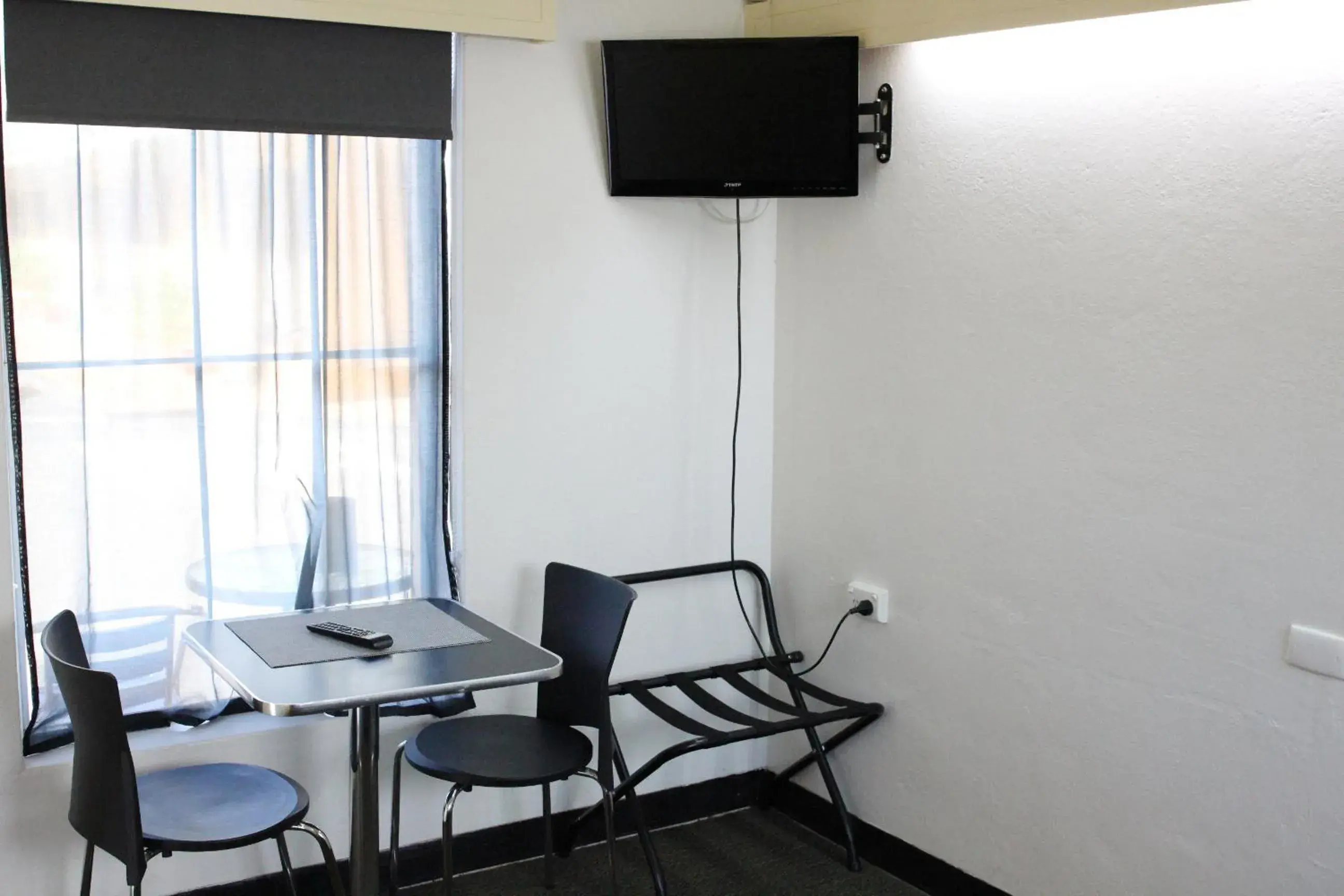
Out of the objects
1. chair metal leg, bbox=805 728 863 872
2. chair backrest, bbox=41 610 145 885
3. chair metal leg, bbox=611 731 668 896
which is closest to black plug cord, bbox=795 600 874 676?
chair metal leg, bbox=805 728 863 872

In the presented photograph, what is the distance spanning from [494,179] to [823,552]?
127 cm

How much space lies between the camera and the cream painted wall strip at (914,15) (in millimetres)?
2441

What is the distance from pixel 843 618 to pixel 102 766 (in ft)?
5.82

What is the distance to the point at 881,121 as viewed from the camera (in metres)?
3.03

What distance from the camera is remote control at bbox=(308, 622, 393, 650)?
8.20ft

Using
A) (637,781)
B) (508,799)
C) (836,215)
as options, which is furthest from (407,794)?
(836,215)

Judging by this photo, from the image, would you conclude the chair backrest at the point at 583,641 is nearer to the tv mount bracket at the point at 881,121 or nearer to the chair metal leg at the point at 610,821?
the chair metal leg at the point at 610,821

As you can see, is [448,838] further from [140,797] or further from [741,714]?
[741,714]

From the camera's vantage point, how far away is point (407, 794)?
305cm

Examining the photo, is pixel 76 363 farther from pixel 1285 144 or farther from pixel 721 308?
pixel 1285 144

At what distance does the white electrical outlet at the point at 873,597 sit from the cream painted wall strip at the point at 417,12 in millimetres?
1521

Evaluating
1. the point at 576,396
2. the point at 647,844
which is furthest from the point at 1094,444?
the point at 647,844


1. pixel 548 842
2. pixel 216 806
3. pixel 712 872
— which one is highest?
pixel 216 806

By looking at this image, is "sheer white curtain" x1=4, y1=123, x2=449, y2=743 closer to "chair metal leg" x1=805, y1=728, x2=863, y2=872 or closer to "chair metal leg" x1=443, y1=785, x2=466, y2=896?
"chair metal leg" x1=443, y1=785, x2=466, y2=896
